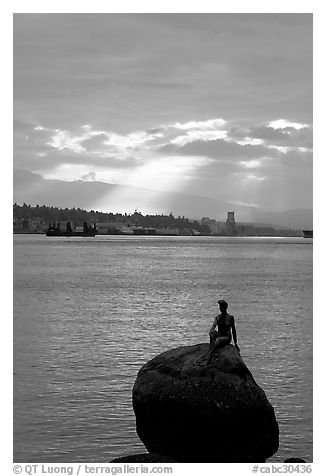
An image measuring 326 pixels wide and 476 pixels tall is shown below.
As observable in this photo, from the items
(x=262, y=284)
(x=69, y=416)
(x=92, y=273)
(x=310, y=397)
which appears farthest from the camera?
(x=92, y=273)

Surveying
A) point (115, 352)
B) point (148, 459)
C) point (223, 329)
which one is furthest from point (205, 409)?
point (115, 352)

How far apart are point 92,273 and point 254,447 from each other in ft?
268

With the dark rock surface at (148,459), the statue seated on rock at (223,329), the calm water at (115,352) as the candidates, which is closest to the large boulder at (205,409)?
the statue seated on rock at (223,329)

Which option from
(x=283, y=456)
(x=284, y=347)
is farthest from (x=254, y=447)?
(x=284, y=347)

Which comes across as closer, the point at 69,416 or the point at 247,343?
the point at 69,416

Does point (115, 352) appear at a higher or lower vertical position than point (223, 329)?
lower

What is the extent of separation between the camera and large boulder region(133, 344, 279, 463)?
1387cm

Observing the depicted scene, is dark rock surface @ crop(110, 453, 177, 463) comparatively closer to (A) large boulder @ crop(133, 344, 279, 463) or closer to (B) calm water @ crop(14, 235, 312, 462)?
(A) large boulder @ crop(133, 344, 279, 463)

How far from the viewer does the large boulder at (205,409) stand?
13.9 m

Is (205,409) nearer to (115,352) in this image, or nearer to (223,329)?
(223,329)

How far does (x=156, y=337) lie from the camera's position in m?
36.3

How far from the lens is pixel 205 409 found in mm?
13883
